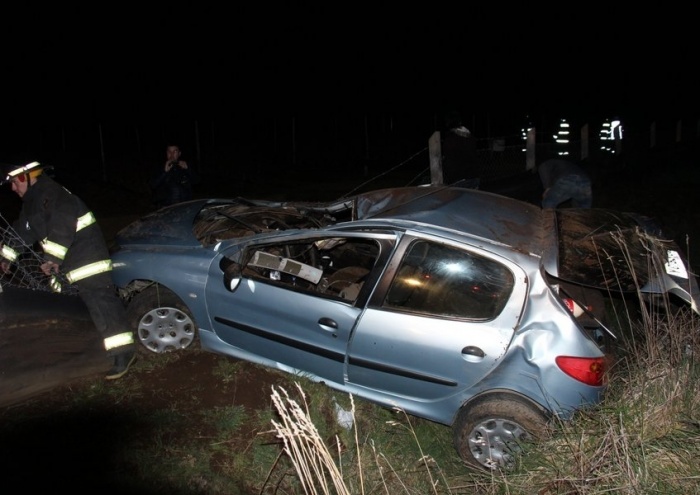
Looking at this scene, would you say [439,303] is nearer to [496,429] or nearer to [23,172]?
[496,429]

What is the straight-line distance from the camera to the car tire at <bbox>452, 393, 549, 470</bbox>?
3.67 metres

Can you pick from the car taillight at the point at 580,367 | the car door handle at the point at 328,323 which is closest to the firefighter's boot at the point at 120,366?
the car door handle at the point at 328,323

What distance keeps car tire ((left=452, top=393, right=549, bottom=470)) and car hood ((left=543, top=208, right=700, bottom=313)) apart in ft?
2.69

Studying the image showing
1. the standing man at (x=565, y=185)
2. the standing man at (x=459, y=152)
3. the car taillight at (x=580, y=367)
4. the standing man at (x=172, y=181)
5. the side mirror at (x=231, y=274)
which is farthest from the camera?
the standing man at (x=459, y=152)

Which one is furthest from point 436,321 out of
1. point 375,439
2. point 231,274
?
point 231,274

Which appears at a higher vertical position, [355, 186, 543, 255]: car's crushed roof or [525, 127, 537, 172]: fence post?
[355, 186, 543, 255]: car's crushed roof

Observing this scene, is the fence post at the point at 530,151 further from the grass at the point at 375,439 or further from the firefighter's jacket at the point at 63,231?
the firefighter's jacket at the point at 63,231

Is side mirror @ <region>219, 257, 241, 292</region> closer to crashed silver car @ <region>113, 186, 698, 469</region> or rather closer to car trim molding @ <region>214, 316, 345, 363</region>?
crashed silver car @ <region>113, 186, 698, 469</region>

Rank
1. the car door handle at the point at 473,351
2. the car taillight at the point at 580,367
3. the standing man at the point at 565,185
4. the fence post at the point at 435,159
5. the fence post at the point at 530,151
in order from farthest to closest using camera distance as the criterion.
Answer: the fence post at the point at 530,151 < the fence post at the point at 435,159 < the standing man at the point at 565,185 < the car door handle at the point at 473,351 < the car taillight at the point at 580,367

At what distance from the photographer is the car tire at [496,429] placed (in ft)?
12.0

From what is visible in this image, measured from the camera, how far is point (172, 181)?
296 inches

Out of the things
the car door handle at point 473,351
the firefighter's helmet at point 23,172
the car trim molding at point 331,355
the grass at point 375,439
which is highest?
the firefighter's helmet at point 23,172

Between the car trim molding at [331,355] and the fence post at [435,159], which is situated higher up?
the fence post at [435,159]

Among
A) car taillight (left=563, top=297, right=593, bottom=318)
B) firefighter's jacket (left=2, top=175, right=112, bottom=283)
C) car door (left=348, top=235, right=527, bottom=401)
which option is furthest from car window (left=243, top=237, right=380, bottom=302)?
car taillight (left=563, top=297, right=593, bottom=318)
